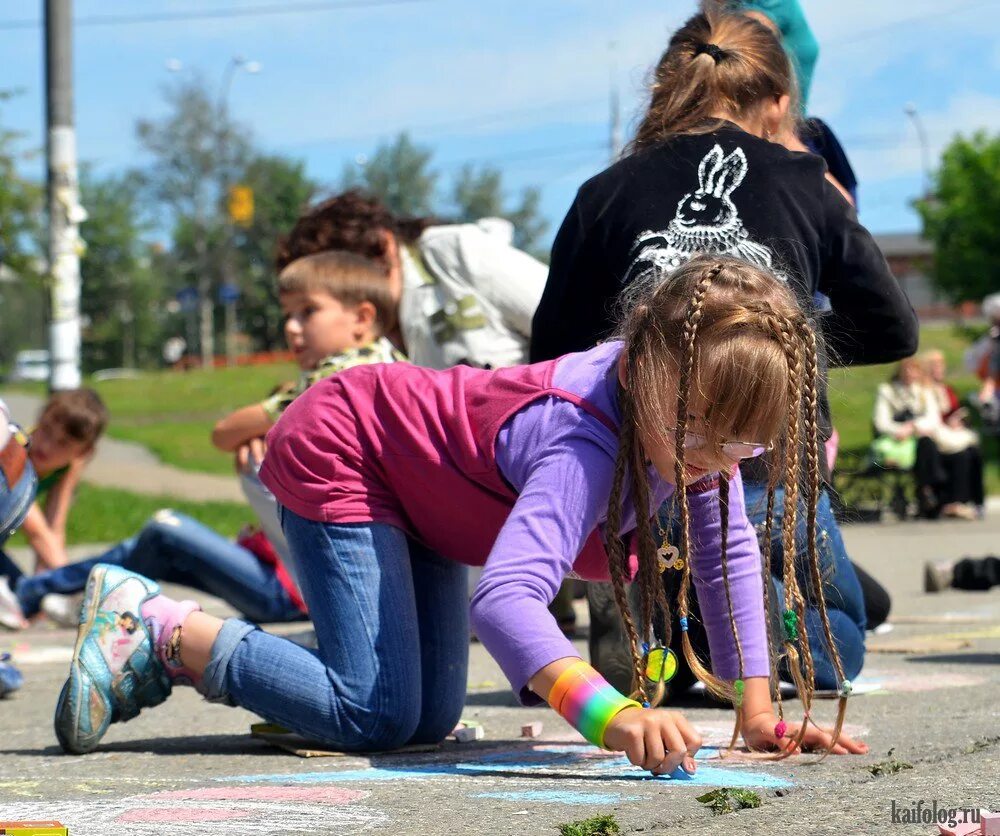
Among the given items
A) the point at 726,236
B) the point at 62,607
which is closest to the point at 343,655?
the point at 726,236

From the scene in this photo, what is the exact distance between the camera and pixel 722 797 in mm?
2414

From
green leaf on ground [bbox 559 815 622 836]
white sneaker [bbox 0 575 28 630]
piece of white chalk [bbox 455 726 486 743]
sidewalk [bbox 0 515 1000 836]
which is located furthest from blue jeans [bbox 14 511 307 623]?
green leaf on ground [bbox 559 815 622 836]

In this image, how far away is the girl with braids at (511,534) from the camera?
2576 mm

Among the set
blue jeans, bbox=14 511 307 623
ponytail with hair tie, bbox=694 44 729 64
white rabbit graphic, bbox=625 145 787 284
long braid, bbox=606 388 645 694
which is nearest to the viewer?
long braid, bbox=606 388 645 694

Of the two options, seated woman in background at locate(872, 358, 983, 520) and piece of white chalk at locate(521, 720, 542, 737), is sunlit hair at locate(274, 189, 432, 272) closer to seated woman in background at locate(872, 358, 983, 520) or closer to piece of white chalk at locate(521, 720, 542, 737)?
piece of white chalk at locate(521, 720, 542, 737)

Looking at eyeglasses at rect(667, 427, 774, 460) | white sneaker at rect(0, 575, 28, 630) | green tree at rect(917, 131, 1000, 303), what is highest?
green tree at rect(917, 131, 1000, 303)

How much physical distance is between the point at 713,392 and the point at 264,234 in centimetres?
6807

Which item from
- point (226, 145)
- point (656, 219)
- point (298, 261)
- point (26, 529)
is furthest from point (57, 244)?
point (226, 145)

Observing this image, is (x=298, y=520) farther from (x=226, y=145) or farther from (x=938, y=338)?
(x=226, y=145)

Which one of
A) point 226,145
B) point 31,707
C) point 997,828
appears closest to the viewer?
point 997,828

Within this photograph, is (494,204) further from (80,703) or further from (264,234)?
(80,703)

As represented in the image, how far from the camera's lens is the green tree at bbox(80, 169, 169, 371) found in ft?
235

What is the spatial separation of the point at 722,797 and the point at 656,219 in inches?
69.0

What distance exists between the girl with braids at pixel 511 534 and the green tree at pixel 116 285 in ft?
227
